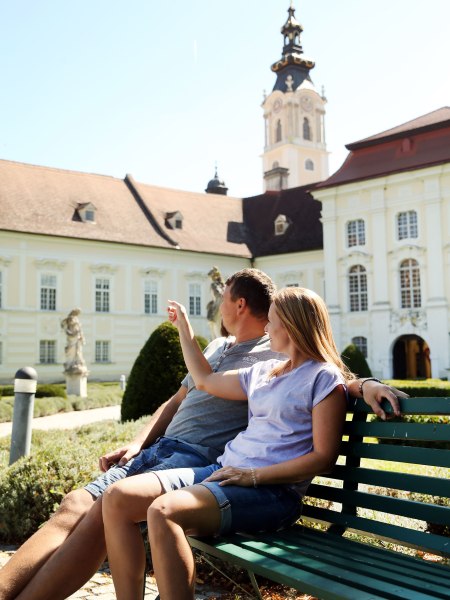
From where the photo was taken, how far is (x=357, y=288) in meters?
28.3

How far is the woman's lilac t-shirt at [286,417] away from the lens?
2.75 m

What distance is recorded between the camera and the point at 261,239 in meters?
34.1

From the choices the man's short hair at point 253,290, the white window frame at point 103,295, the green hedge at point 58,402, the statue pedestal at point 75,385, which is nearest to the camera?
the man's short hair at point 253,290

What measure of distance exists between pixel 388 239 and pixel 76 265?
44.5ft

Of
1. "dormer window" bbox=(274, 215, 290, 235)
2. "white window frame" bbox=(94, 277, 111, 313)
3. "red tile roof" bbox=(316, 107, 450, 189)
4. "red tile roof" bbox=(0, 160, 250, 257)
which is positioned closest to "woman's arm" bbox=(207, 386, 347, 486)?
"red tile roof" bbox=(316, 107, 450, 189)

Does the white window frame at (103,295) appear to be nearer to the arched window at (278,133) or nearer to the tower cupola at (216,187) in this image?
the tower cupola at (216,187)

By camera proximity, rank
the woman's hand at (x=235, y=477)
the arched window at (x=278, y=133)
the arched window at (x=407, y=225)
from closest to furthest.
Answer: the woman's hand at (x=235, y=477)
the arched window at (x=407, y=225)
the arched window at (x=278, y=133)

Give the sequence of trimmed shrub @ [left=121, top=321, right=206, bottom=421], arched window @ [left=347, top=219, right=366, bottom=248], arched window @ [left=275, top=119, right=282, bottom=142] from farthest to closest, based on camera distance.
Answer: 1. arched window @ [left=275, top=119, right=282, bottom=142]
2. arched window @ [left=347, top=219, right=366, bottom=248]
3. trimmed shrub @ [left=121, top=321, right=206, bottom=421]

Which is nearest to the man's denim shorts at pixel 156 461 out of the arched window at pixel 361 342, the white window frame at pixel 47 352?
the arched window at pixel 361 342

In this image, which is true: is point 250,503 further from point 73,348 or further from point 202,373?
point 73,348

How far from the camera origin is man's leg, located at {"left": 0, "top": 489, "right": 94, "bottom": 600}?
2.58 metres

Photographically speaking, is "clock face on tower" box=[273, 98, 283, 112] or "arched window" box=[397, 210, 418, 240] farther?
"clock face on tower" box=[273, 98, 283, 112]

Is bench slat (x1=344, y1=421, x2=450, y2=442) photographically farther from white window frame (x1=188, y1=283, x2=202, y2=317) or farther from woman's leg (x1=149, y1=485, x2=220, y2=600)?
white window frame (x1=188, y1=283, x2=202, y2=317)

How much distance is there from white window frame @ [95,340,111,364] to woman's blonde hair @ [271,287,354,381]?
27.4 meters
